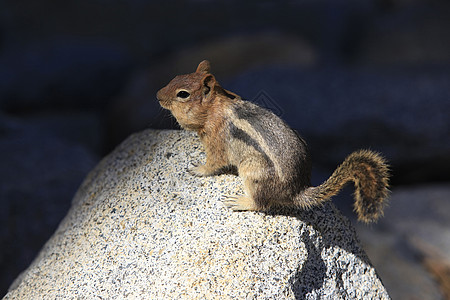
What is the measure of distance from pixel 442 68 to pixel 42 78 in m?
5.01

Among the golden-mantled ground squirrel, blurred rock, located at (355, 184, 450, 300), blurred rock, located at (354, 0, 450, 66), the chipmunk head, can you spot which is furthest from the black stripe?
blurred rock, located at (354, 0, 450, 66)

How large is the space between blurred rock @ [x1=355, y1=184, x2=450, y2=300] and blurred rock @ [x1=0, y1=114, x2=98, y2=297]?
222cm

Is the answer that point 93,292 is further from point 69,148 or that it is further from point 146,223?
point 69,148

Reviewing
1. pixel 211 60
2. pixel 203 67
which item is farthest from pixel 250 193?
pixel 211 60

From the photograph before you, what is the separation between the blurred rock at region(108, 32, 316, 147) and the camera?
19.5 feet

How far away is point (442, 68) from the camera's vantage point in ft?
19.1

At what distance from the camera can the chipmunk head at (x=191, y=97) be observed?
7.27 ft

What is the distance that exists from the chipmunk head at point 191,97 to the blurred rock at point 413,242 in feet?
6.93

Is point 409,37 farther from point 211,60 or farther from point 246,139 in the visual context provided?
point 246,139

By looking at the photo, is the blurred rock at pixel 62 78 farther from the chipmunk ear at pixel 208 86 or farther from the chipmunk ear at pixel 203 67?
the chipmunk ear at pixel 208 86

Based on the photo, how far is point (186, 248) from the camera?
2039 millimetres

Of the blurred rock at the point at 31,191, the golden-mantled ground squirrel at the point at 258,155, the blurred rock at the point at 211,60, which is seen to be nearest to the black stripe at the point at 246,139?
the golden-mantled ground squirrel at the point at 258,155

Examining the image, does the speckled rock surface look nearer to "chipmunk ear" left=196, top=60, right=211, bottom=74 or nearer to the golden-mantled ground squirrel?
the golden-mantled ground squirrel

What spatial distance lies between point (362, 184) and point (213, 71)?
4.87m
